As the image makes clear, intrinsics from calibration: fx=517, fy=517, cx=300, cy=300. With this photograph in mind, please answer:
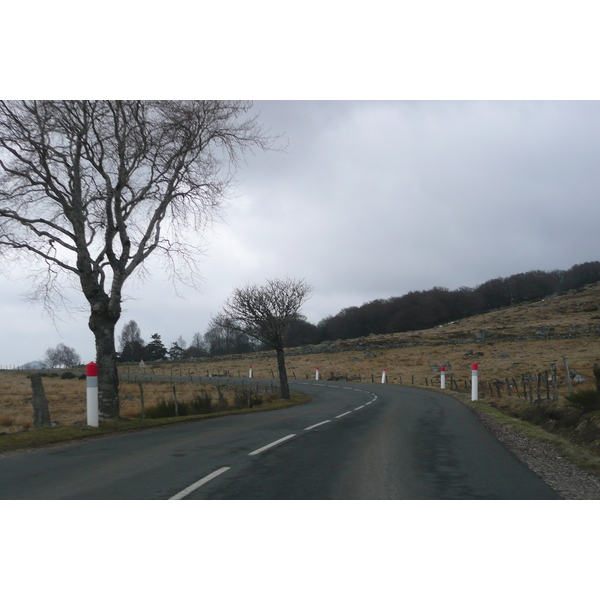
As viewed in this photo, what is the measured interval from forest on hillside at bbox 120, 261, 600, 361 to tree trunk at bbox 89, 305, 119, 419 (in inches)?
4274

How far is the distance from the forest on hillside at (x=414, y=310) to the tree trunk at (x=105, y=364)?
109 meters

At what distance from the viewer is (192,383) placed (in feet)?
153

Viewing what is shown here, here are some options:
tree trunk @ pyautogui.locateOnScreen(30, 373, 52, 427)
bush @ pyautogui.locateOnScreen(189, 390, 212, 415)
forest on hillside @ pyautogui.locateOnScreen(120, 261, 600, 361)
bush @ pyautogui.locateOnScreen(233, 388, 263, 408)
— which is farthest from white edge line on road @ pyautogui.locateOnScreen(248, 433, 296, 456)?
forest on hillside @ pyautogui.locateOnScreen(120, 261, 600, 361)

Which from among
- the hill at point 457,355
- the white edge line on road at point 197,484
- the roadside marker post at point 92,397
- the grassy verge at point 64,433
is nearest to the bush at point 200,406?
the grassy verge at point 64,433

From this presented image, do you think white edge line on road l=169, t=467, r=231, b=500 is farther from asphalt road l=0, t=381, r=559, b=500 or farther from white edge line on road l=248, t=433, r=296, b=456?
white edge line on road l=248, t=433, r=296, b=456

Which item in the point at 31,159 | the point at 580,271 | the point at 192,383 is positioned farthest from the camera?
the point at 580,271

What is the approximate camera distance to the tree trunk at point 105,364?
13.7m

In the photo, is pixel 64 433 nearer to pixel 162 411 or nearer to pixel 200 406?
pixel 162 411

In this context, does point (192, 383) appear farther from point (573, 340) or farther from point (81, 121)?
point (573, 340)

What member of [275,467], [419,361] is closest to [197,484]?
[275,467]

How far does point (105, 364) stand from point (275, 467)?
27.9ft

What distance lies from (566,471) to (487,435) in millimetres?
4125

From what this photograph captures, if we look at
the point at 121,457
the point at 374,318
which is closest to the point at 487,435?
the point at 121,457

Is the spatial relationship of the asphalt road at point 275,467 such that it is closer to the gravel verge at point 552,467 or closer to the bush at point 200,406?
the gravel verge at point 552,467
